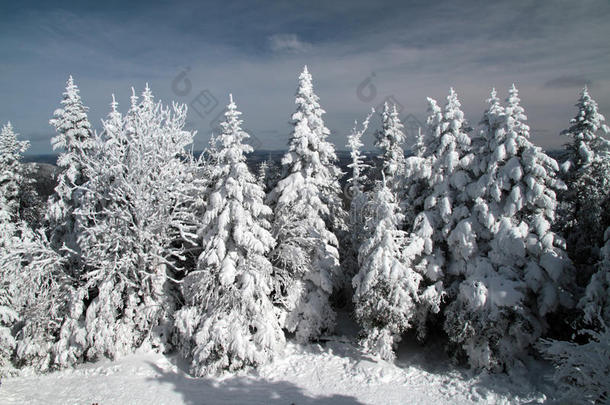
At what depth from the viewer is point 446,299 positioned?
19.0 m

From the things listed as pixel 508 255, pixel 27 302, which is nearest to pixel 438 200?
pixel 508 255

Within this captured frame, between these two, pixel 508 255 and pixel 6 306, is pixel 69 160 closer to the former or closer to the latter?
pixel 6 306

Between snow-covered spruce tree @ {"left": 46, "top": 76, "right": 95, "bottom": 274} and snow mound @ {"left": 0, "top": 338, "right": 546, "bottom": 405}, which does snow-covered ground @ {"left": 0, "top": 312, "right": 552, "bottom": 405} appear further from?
snow-covered spruce tree @ {"left": 46, "top": 76, "right": 95, "bottom": 274}

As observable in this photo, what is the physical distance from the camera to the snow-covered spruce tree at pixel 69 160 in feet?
69.5

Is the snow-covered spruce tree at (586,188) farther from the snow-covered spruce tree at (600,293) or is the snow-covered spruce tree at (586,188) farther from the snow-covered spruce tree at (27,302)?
the snow-covered spruce tree at (27,302)

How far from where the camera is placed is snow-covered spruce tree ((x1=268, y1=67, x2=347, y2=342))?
1898 centimetres

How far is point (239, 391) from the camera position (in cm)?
1628

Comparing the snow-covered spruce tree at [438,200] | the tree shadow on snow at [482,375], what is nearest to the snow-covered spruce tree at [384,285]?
the snow-covered spruce tree at [438,200]

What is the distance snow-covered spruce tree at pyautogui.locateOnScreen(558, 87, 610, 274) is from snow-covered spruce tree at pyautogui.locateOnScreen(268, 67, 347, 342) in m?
11.8

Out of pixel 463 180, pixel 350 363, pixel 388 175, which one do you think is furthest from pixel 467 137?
pixel 350 363

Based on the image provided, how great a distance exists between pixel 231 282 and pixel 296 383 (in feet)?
18.3

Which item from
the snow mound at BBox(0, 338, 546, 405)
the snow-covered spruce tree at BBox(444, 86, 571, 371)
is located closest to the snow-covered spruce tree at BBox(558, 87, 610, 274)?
the snow-covered spruce tree at BBox(444, 86, 571, 371)

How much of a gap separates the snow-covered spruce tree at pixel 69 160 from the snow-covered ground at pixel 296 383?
6522 millimetres

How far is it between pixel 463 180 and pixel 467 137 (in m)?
2.26
